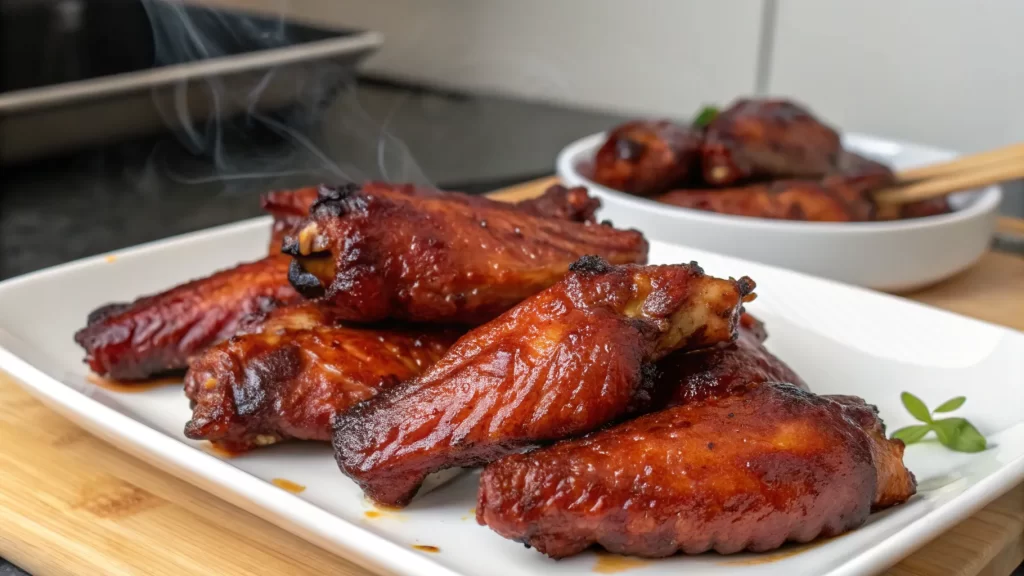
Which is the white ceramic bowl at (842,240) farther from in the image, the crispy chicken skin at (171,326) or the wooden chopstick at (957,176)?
the crispy chicken skin at (171,326)

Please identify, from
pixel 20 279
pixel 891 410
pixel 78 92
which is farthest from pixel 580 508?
pixel 78 92

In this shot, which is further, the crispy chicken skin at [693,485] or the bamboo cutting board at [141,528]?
the bamboo cutting board at [141,528]

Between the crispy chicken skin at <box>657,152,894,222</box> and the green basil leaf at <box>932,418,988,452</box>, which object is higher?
the green basil leaf at <box>932,418,988,452</box>

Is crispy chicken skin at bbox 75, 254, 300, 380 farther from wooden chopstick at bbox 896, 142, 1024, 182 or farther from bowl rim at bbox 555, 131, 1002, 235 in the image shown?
wooden chopstick at bbox 896, 142, 1024, 182

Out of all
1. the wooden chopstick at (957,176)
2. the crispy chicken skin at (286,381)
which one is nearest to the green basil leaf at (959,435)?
the crispy chicken skin at (286,381)

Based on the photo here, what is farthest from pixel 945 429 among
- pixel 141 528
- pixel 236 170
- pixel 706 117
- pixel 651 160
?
pixel 236 170

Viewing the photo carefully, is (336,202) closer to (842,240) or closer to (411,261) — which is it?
(411,261)

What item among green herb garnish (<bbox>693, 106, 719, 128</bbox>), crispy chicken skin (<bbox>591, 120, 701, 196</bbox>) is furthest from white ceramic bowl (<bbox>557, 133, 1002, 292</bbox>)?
green herb garnish (<bbox>693, 106, 719, 128</bbox>)
